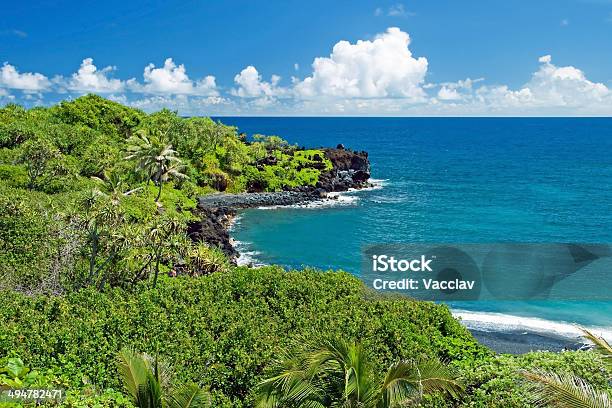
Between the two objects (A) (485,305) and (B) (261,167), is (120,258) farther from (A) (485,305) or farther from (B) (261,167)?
(B) (261,167)

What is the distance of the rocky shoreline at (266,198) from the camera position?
1634 inches

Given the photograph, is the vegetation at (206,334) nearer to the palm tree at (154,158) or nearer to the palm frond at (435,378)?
the palm frond at (435,378)

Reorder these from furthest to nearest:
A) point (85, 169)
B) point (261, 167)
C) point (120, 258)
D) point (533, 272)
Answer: point (261, 167), point (85, 169), point (533, 272), point (120, 258)

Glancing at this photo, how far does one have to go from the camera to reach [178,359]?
1321 cm

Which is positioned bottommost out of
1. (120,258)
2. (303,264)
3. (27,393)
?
(303,264)

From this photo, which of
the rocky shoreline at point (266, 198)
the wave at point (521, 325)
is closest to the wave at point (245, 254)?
the rocky shoreline at point (266, 198)

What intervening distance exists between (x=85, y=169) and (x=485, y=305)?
36686 mm

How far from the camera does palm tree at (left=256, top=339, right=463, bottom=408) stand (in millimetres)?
8812

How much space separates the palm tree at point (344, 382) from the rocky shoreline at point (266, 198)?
29299mm

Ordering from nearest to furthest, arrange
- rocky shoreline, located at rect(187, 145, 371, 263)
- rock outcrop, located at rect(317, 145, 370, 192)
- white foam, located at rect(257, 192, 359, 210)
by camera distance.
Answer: rocky shoreline, located at rect(187, 145, 371, 263), white foam, located at rect(257, 192, 359, 210), rock outcrop, located at rect(317, 145, 370, 192)

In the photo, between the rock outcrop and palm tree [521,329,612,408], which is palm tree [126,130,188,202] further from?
palm tree [521,329,612,408]

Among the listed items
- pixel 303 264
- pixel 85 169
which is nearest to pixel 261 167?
pixel 85 169

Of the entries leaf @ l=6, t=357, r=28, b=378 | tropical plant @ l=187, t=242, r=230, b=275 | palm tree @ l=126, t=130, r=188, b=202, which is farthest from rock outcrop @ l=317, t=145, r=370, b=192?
leaf @ l=6, t=357, r=28, b=378

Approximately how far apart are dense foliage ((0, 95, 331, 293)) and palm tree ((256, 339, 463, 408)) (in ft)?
46.2
